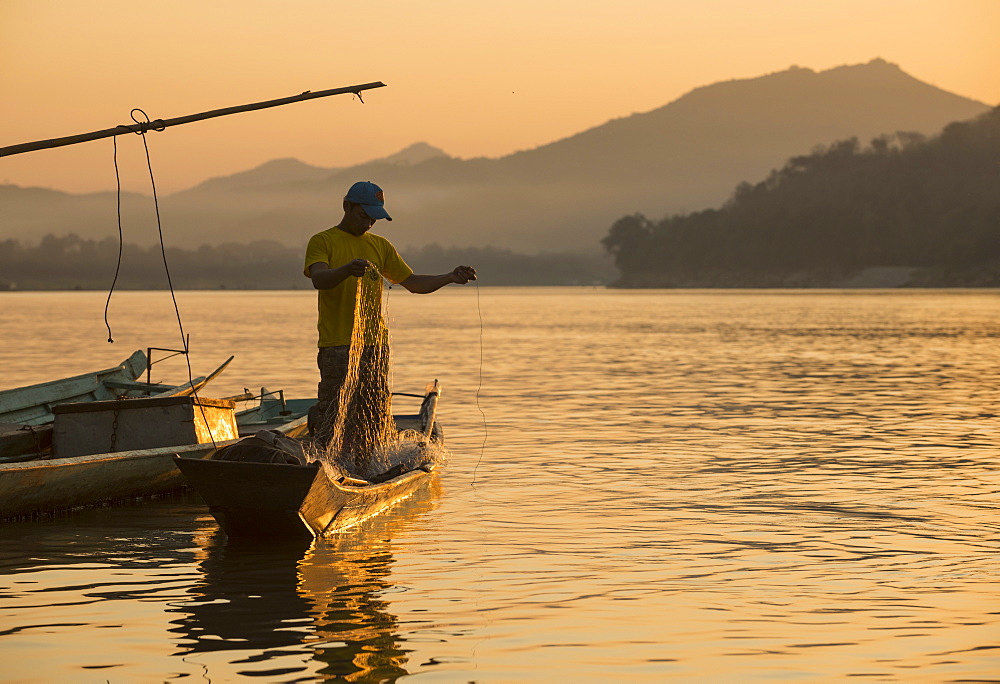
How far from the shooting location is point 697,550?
40.3 feet

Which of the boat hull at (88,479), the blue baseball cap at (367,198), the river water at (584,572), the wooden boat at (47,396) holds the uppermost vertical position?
the blue baseball cap at (367,198)

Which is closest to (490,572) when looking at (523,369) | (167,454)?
(167,454)

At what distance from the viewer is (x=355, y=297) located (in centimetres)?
1273

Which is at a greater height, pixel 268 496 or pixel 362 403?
pixel 362 403

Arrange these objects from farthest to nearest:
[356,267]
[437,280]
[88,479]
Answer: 1. [88,479]
2. [437,280]
3. [356,267]

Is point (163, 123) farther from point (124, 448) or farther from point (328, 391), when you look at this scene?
point (124, 448)

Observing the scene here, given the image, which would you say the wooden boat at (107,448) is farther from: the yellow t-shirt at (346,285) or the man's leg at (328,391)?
the yellow t-shirt at (346,285)

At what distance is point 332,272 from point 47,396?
30.2ft

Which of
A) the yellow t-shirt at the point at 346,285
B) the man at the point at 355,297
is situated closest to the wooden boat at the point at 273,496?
the man at the point at 355,297

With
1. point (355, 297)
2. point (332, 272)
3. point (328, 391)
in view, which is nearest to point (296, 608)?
point (332, 272)

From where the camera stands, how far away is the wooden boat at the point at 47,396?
16.2 metres

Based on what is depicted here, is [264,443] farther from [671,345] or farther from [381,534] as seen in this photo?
[671,345]

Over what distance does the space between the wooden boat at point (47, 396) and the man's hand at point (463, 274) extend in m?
4.43

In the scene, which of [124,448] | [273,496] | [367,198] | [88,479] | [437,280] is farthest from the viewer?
[124,448]
